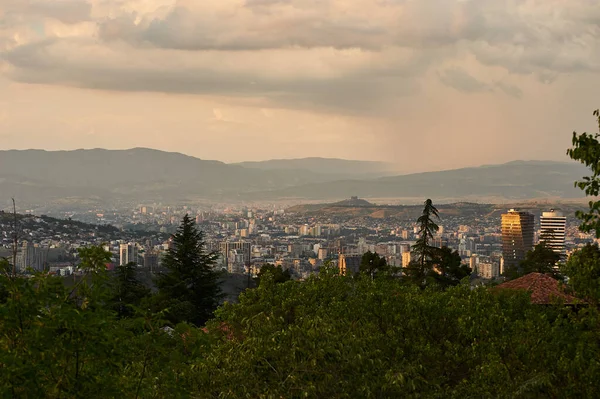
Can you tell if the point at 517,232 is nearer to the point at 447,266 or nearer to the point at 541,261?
the point at 541,261

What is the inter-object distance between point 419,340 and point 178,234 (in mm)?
31766

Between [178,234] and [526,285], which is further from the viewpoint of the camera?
[178,234]

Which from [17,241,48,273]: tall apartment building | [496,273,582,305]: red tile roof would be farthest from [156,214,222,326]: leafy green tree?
[17,241,48,273]: tall apartment building

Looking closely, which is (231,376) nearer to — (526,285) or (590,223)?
(590,223)

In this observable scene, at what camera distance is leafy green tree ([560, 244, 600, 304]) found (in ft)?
49.2

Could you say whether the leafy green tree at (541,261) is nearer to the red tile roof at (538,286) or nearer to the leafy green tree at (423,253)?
the leafy green tree at (423,253)

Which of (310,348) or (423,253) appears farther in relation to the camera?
(423,253)

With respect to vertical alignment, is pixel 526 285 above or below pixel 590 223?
below

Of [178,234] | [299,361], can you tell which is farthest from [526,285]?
[178,234]

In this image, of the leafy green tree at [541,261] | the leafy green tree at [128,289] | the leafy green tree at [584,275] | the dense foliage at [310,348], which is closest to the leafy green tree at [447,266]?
the leafy green tree at [541,261]

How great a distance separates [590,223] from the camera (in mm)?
14547

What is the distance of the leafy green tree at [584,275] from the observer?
14992mm

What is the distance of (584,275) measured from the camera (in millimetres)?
15023

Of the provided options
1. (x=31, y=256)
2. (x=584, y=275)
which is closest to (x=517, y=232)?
(x=31, y=256)
